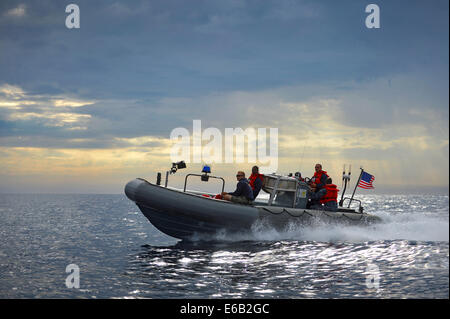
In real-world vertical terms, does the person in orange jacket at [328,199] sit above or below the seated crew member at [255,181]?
below

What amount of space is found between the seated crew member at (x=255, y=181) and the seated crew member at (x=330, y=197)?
2.43m

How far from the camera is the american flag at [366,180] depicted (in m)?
15.3

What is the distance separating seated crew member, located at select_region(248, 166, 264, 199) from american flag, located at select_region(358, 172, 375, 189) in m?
4.68

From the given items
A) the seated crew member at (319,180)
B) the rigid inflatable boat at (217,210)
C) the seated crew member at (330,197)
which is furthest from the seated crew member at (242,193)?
the seated crew member at (330,197)

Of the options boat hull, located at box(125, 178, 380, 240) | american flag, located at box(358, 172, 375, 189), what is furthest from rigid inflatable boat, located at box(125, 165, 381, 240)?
american flag, located at box(358, 172, 375, 189)

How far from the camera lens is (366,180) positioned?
50.4 feet

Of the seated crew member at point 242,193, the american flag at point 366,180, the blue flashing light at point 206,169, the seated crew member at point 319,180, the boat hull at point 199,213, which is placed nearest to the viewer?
the blue flashing light at point 206,169

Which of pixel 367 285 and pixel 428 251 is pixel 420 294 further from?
pixel 428 251

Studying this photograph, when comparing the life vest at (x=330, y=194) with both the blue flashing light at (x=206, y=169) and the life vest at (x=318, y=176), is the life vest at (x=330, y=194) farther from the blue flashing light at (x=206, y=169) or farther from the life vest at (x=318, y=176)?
the blue flashing light at (x=206, y=169)

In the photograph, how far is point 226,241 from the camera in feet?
42.1

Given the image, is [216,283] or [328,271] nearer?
[216,283]
